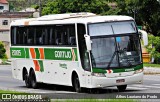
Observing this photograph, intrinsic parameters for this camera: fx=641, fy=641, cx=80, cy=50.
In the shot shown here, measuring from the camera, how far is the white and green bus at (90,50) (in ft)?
75.7

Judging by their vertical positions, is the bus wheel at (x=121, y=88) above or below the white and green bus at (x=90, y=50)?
below

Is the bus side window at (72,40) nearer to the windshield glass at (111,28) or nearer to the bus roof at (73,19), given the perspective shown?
the bus roof at (73,19)

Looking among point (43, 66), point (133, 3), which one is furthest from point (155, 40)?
point (43, 66)

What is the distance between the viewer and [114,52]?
2316cm

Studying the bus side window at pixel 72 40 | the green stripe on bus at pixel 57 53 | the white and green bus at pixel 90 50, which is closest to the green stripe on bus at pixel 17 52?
the green stripe on bus at pixel 57 53

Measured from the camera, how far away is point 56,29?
2581 cm

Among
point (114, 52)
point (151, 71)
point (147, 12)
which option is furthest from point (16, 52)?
point (147, 12)

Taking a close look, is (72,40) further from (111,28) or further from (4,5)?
(4,5)

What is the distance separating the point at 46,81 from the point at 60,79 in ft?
4.95

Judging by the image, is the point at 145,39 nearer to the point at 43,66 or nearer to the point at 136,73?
the point at 136,73

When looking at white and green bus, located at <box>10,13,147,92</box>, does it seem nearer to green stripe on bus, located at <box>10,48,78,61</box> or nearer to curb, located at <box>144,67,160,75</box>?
green stripe on bus, located at <box>10,48,78,61</box>

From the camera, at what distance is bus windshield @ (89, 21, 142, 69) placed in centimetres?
2308

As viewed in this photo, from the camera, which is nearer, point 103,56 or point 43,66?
point 103,56

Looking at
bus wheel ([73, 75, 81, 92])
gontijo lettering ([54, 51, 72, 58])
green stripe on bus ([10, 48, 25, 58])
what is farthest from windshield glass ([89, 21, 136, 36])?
green stripe on bus ([10, 48, 25, 58])
